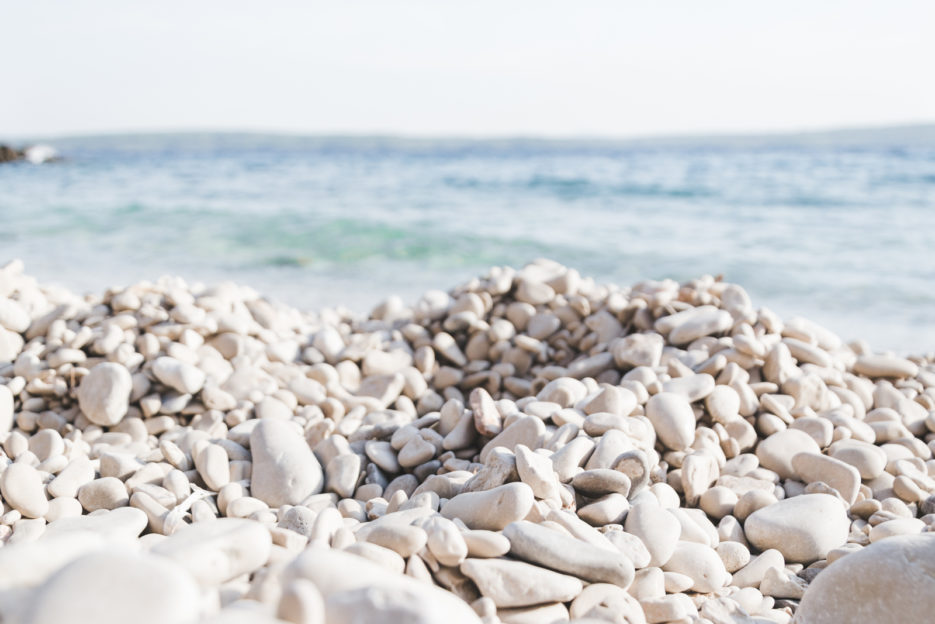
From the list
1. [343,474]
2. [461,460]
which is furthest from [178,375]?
[461,460]

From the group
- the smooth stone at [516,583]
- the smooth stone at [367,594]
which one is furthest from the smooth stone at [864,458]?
the smooth stone at [367,594]

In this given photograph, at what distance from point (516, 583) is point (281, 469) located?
1061 mm

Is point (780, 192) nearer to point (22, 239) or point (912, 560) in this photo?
point (22, 239)

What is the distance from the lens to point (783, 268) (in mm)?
6824

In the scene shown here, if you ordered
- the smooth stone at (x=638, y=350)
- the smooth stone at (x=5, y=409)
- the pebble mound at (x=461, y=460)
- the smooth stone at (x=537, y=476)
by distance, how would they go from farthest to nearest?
the smooth stone at (x=638, y=350), the smooth stone at (x=5, y=409), the smooth stone at (x=537, y=476), the pebble mound at (x=461, y=460)

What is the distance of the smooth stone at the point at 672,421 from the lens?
7.62ft

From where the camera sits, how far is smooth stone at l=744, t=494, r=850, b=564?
190 centimetres

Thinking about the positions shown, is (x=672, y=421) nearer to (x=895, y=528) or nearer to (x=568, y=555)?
(x=895, y=528)

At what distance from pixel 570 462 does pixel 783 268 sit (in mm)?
5570

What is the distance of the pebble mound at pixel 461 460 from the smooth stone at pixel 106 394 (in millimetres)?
14

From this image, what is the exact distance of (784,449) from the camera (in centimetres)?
242

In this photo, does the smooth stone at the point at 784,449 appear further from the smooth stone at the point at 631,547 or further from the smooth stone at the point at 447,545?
the smooth stone at the point at 447,545

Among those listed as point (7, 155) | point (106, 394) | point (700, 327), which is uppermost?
point (7, 155)

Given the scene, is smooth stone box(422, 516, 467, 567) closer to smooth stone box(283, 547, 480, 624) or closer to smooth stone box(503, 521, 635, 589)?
smooth stone box(503, 521, 635, 589)
